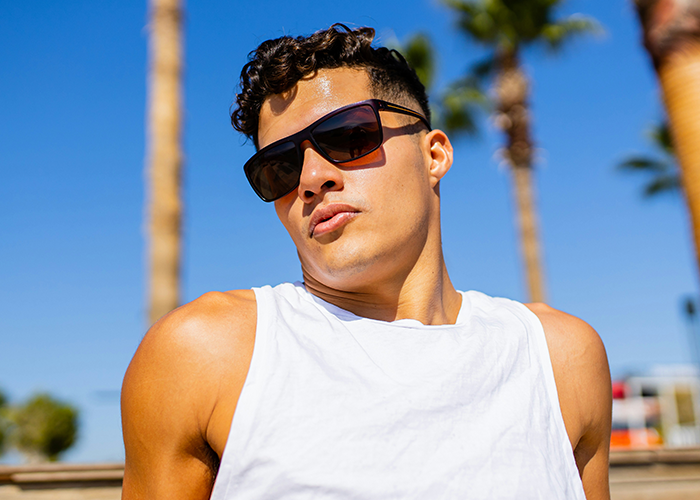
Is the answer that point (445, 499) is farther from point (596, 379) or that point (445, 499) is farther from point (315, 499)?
point (596, 379)

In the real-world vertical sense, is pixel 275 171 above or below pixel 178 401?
above

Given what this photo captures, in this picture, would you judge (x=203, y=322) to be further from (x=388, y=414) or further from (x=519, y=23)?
(x=519, y=23)

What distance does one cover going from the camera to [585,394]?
167cm

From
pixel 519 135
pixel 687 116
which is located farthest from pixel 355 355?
pixel 519 135

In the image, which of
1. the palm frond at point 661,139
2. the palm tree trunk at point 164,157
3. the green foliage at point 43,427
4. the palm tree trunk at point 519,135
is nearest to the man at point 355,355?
the palm tree trunk at point 164,157

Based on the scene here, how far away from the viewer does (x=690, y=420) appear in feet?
91.9

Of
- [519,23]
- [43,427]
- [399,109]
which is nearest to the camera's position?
[399,109]

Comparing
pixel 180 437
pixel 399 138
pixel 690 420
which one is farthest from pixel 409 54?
pixel 690 420

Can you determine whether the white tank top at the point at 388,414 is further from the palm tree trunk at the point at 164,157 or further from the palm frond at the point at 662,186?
the palm frond at the point at 662,186

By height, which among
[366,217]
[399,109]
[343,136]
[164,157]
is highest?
[164,157]

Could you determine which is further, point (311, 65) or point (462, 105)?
point (462, 105)

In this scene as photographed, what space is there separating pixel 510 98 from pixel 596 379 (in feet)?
39.4

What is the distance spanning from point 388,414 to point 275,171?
0.82 m

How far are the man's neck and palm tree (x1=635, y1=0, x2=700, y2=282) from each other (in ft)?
9.62
